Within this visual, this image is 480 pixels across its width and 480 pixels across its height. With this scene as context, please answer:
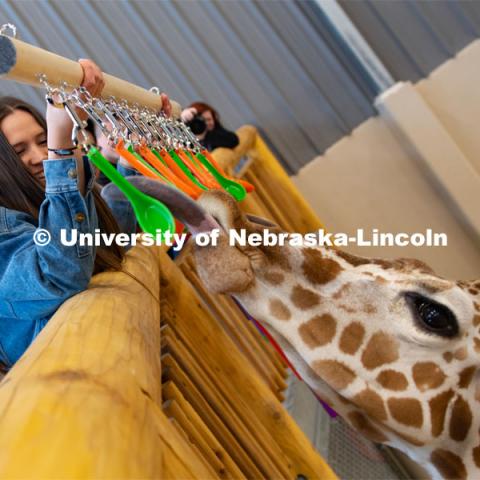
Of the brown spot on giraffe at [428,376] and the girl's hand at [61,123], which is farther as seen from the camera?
the brown spot on giraffe at [428,376]

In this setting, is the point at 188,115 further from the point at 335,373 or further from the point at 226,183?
the point at 335,373

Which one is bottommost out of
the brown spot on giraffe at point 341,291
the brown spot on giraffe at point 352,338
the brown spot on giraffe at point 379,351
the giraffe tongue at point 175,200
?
the brown spot on giraffe at point 379,351

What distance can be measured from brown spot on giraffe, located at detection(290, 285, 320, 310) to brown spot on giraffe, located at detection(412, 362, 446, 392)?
0.63ft

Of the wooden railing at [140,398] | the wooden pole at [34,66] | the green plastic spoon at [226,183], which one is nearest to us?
the wooden railing at [140,398]

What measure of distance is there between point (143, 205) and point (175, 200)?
46 millimetres

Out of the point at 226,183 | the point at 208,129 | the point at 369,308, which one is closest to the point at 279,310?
the point at 369,308

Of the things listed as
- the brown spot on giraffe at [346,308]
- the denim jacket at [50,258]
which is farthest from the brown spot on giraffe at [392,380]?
the denim jacket at [50,258]

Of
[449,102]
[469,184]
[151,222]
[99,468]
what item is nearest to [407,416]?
[151,222]

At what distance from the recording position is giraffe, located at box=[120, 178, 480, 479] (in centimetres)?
87

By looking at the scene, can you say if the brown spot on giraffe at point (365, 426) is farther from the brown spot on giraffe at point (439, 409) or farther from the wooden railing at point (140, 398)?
the wooden railing at point (140, 398)

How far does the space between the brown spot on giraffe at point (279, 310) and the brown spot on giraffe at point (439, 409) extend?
258 millimetres

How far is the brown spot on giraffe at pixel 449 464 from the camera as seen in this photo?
917 millimetres

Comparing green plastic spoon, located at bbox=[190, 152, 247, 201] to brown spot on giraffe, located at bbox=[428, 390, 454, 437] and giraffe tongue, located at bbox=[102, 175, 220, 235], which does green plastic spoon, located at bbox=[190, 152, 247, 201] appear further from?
brown spot on giraffe, located at bbox=[428, 390, 454, 437]

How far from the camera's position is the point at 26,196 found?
0.99 m
